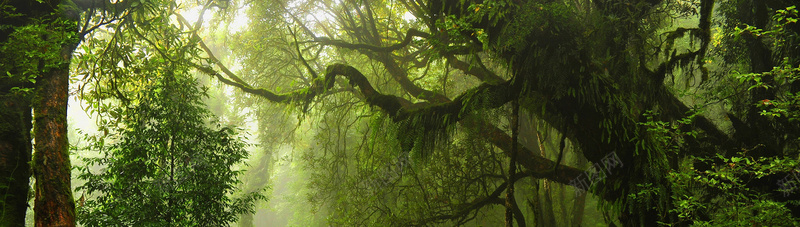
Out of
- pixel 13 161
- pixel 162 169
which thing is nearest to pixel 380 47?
pixel 162 169

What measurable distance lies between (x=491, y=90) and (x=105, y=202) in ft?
18.3

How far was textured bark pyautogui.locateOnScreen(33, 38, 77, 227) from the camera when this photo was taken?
11.7 ft

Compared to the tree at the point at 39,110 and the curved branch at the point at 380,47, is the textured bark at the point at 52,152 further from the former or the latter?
the curved branch at the point at 380,47

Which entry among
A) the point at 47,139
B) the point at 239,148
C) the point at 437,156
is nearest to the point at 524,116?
the point at 437,156

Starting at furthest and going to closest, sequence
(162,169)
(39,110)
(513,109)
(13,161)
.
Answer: (162,169) < (513,109) < (39,110) < (13,161)

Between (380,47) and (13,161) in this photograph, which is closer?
(13,161)

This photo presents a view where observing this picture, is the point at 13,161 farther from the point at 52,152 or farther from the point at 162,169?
the point at 162,169

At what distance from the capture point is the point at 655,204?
185 inches

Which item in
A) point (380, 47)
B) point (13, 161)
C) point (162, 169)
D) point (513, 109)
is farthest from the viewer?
point (380, 47)

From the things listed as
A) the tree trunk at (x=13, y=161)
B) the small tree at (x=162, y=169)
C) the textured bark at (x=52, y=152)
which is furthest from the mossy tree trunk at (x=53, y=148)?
the small tree at (x=162, y=169)

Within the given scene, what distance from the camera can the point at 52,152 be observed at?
3754 mm

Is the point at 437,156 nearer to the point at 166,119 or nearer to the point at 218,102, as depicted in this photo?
the point at 166,119

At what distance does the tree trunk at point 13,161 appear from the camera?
141 inches

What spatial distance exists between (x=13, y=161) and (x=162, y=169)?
2754mm
